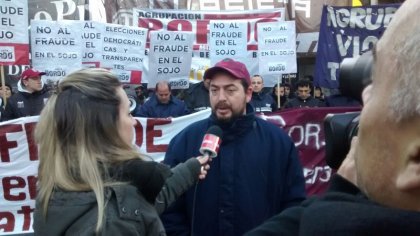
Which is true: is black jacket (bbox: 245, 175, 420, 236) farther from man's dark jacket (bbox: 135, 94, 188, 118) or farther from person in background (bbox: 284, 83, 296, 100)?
person in background (bbox: 284, 83, 296, 100)

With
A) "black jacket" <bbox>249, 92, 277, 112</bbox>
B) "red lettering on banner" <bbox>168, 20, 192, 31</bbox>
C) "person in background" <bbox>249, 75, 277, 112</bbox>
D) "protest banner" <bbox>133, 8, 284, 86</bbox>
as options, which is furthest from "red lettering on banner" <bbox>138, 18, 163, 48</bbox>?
"black jacket" <bbox>249, 92, 277, 112</bbox>

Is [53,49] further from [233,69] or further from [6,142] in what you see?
[233,69]

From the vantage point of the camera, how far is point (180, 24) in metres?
13.4

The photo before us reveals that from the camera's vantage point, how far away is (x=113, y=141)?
2.23 meters

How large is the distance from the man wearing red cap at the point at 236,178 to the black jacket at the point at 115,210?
3.47 ft

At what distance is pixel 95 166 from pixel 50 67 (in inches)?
296

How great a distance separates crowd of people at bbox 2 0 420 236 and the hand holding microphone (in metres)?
0.03

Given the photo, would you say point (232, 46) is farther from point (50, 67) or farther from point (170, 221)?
point (170, 221)

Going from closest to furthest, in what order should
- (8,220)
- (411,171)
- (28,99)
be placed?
1. (411,171)
2. (8,220)
3. (28,99)

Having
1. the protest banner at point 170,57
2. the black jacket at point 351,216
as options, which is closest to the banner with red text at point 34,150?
the protest banner at point 170,57

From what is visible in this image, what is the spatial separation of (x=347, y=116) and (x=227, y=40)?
9630 mm

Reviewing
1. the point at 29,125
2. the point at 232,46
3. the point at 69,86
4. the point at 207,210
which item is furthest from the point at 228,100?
the point at 232,46

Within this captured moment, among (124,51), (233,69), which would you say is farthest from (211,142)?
(124,51)

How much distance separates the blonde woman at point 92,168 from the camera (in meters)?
2.08
